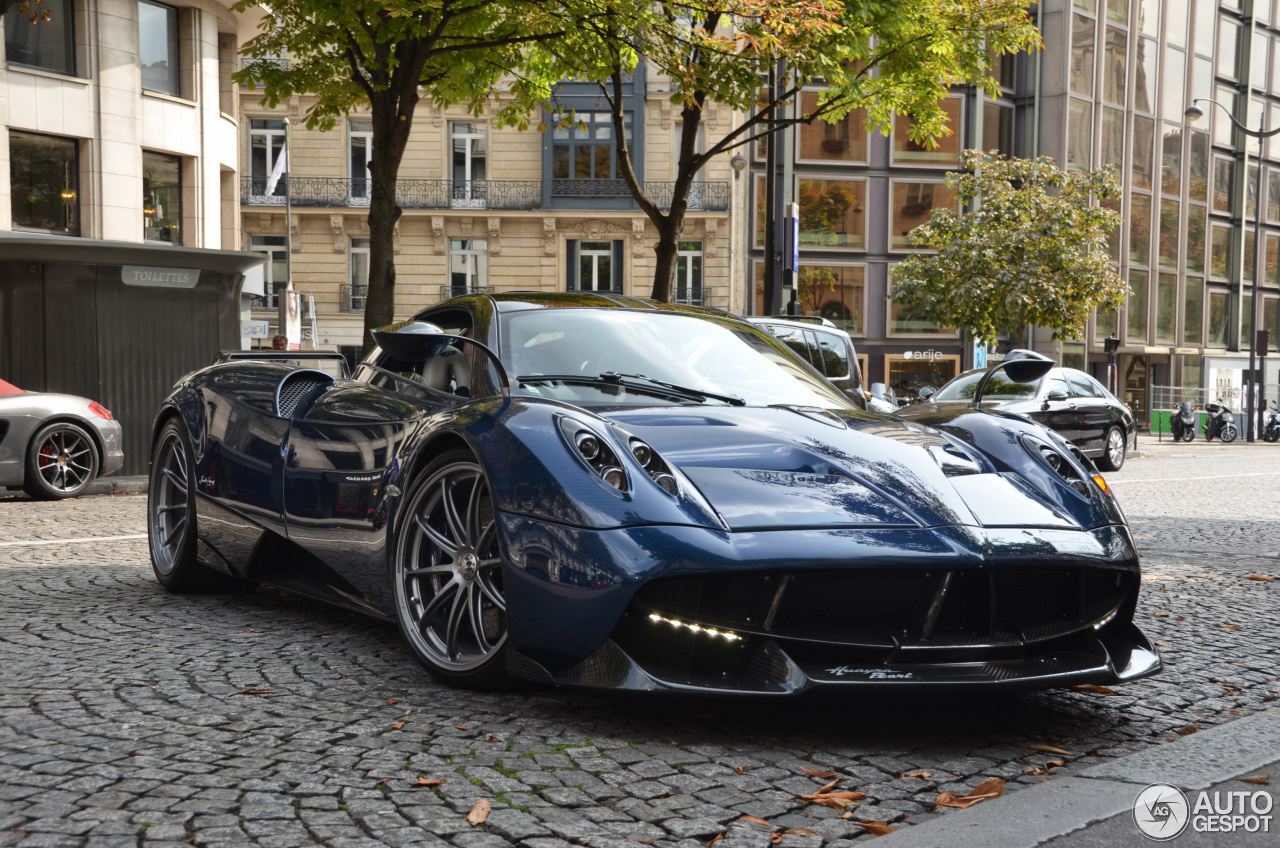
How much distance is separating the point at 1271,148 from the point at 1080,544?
56.7 meters

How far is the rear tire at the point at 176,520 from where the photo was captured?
5440mm

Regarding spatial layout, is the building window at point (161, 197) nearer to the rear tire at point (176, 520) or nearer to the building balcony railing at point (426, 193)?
the building balcony railing at point (426, 193)

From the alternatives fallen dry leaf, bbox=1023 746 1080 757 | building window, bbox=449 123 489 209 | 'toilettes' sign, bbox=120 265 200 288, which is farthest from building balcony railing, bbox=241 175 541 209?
fallen dry leaf, bbox=1023 746 1080 757

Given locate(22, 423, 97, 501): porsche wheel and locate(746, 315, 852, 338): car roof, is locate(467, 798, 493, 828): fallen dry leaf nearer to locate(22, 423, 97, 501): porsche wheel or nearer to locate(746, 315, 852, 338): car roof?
locate(22, 423, 97, 501): porsche wheel

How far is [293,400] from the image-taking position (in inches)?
191

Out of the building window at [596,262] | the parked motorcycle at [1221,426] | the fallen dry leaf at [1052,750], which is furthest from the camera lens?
the building window at [596,262]

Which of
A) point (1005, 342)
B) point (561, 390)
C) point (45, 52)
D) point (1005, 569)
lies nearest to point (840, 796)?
point (1005, 569)

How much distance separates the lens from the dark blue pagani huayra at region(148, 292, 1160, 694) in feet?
10.1

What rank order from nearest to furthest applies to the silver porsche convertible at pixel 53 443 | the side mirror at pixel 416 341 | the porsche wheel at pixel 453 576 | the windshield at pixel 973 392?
the porsche wheel at pixel 453 576 < the side mirror at pixel 416 341 < the silver porsche convertible at pixel 53 443 < the windshield at pixel 973 392

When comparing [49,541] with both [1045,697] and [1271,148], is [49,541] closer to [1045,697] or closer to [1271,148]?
[1045,697]

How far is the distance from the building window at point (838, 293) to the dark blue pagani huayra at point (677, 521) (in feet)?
120

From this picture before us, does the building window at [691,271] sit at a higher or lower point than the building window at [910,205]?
lower

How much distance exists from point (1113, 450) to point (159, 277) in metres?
12.7

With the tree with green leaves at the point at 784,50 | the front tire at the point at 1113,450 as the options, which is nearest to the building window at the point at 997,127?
the tree with green leaves at the point at 784,50
